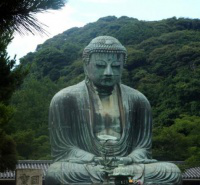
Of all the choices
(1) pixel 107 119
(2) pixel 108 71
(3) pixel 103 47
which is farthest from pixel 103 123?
(3) pixel 103 47

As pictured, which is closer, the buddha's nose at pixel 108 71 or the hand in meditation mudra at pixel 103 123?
the hand in meditation mudra at pixel 103 123

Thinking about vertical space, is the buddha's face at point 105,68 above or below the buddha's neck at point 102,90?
above

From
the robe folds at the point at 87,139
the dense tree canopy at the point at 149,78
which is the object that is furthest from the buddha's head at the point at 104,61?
the dense tree canopy at the point at 149,78

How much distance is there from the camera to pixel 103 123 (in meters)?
9.46

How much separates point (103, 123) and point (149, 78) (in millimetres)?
32516

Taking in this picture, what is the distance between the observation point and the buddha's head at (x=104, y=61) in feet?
31.1

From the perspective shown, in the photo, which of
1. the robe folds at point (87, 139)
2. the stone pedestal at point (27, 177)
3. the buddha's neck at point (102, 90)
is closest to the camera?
the robe folds at point (87, 139)

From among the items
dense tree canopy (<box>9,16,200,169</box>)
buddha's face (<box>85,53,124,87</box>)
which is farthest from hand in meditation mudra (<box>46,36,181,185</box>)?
dense tree canopy (<box>9,16,200,169</box>)

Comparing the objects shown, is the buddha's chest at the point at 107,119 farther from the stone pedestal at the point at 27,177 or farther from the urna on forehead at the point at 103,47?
the stone pedestal at the point at 27,177

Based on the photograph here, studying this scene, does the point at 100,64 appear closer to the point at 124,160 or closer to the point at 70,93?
the point at 70,93

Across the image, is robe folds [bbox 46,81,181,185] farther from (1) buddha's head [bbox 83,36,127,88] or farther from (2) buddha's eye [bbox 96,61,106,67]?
(2) buddha's eye [bbox 96,61,106,67]

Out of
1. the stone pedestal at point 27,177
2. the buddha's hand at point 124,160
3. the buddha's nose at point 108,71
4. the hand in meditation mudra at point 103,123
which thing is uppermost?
the buddha's nose at point 108,71

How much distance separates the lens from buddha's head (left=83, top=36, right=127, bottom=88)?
9.48m

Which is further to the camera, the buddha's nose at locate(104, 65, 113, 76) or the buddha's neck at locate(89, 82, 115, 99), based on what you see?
the buddha's neck at locate(89, 82, 115, 99)
